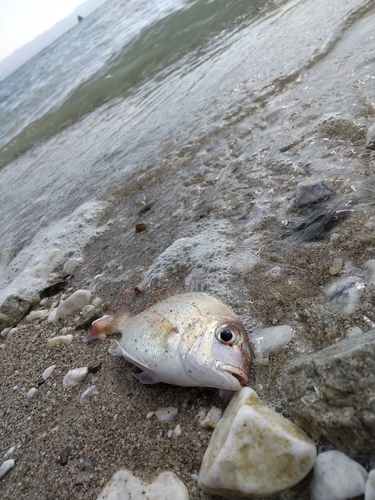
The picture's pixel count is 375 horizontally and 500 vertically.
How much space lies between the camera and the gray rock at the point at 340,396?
5.30 feet

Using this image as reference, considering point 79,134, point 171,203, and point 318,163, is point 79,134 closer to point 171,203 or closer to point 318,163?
point 171,203

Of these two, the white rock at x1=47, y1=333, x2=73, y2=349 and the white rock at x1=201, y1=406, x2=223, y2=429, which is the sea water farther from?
the white rock at x1=201, y1=406, x2=223, y2=429

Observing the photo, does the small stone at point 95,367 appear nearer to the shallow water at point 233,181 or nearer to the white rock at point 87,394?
the white rock at point 87,394

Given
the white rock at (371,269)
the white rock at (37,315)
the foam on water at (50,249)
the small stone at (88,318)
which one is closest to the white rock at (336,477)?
the white rock at (371,269)

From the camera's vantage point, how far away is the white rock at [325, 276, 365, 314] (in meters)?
2.35

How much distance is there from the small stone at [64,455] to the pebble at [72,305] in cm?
165

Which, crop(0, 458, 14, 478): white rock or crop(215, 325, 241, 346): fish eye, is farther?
crop(0, 458, 14, 478): white rock

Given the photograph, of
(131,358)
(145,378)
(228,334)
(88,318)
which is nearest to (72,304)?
(88,318)

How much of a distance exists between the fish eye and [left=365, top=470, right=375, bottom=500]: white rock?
97 centimetres

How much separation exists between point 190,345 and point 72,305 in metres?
2.04

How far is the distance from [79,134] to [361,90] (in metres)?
8.06

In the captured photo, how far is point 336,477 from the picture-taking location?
1.62 metres

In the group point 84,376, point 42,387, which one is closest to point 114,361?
point 84,376

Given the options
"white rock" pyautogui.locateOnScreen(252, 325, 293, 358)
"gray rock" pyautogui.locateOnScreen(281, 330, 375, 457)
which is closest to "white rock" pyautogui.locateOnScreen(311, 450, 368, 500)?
"gray rock" pyautogui.locateOnScreen(281, 330, 375, 457)
